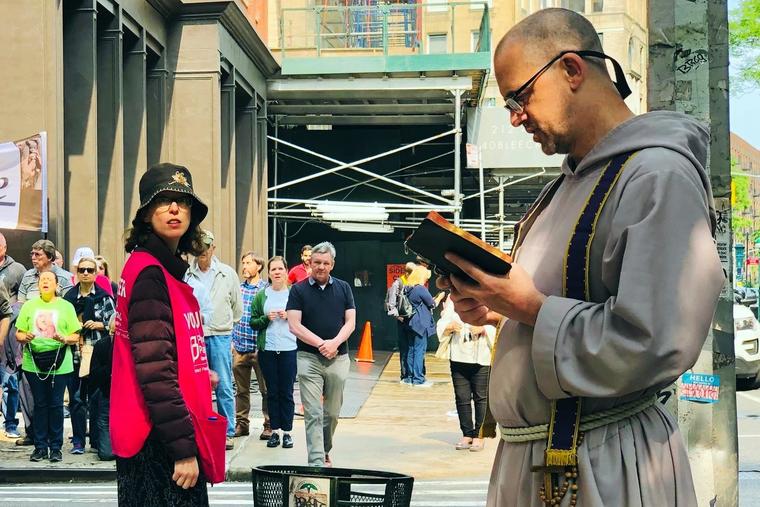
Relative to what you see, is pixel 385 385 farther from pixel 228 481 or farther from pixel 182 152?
pixel 228 481

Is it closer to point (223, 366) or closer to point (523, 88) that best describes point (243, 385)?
point (223, 366)

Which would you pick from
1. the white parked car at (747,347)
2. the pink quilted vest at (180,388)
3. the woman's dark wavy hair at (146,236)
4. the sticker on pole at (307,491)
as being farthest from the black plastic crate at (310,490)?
the white parked car at (747,347)

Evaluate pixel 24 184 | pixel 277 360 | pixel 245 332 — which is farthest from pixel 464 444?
pixel 24 184

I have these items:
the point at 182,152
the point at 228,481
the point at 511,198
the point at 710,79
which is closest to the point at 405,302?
the point at 182,152

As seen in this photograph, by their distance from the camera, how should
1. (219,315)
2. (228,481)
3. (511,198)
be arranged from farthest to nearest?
(511,198) < (219,315) < (228,481)

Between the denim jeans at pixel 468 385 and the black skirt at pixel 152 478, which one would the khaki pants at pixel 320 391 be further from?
the black skirt at pixel 152 478

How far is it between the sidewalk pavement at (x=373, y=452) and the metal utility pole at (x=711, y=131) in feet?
18.8

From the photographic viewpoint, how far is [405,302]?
65.1 feet

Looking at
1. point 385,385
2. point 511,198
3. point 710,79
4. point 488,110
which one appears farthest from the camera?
point 511,198

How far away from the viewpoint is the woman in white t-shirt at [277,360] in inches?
466

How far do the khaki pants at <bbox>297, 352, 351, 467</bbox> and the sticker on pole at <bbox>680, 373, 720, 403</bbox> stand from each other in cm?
545

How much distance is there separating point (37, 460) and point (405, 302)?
986 centimetres

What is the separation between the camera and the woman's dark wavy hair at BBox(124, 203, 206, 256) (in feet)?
15.7

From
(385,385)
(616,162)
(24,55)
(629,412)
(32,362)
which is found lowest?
(385,385)
